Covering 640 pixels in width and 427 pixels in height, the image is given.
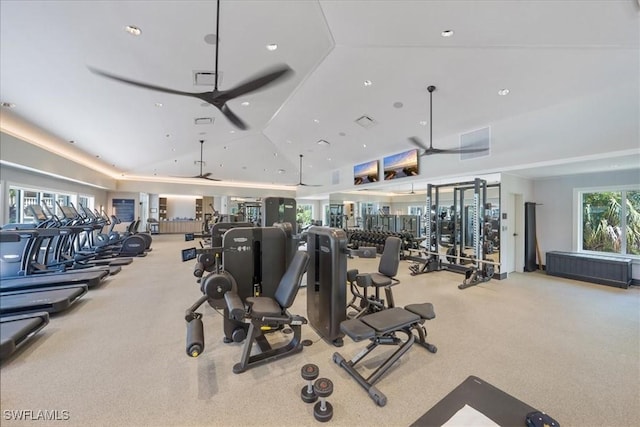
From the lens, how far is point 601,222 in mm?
6211

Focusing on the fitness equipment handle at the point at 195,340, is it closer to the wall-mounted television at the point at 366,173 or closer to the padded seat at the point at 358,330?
the padded seat at the point at 358,330

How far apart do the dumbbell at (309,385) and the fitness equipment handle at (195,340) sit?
83 cm

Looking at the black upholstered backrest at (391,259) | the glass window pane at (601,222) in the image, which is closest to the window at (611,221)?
the glass window pane at (601,222)

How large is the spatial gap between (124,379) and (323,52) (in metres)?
4.75

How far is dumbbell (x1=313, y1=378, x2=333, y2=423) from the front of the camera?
179 cm

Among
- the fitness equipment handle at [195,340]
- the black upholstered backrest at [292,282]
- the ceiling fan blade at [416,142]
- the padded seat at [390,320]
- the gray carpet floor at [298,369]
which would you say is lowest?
the gray carpet floor at [298,369]

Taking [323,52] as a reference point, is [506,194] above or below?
below

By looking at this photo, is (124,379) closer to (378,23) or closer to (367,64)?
(378,23)

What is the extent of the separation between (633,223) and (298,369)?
26.6 feet

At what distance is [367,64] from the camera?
437 cm

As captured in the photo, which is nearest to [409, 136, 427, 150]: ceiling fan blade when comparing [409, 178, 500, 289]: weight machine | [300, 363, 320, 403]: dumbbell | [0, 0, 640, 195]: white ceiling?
[0, 0, 640, 195]: white ceiling

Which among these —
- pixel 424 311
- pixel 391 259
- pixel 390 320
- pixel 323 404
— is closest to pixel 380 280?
pixel 391 259

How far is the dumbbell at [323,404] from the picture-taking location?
179cm

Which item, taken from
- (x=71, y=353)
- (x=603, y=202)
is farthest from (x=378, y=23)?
(x=603, y=202)
